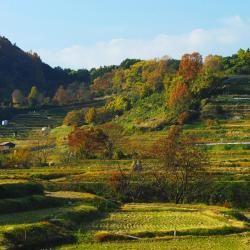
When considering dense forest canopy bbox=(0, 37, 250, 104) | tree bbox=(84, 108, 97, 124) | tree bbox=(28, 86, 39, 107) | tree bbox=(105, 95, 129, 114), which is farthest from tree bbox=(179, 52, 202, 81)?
tree bbox=(28, 86, 39, 107)

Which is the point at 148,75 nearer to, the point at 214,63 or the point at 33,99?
the point at 214,63

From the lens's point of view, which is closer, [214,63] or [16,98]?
[214,63]

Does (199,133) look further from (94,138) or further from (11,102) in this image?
(11,102)

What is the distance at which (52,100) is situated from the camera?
549 feet

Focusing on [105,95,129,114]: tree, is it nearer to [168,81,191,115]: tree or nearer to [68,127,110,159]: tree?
[168,81,191,115]: tree

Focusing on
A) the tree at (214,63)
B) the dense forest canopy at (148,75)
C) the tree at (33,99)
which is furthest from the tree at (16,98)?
the tree at (214,63)

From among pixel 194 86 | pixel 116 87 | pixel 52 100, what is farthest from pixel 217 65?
pixel 52 100

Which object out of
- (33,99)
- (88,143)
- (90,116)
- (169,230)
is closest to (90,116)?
(90,116)

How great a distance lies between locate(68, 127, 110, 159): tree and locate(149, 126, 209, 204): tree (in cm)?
2702

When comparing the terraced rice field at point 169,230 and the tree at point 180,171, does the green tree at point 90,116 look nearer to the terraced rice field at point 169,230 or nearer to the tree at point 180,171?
the tree at point 180,171

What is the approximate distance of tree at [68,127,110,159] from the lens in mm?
80062

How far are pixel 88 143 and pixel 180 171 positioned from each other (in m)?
29.5

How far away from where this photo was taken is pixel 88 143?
3159 inches

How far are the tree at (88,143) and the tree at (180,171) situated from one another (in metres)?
27.0
